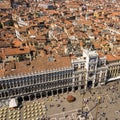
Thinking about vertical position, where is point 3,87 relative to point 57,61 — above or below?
below

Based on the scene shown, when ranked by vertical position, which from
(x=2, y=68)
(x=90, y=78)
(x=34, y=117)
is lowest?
(x=34, y=117)

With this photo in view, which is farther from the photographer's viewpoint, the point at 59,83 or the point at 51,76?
the point at 59,83

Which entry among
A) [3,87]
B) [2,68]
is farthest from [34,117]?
[2,68]

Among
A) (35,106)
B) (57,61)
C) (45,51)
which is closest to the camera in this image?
(35,106)

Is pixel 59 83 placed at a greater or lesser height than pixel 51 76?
lesser

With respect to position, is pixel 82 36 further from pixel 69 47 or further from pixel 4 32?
pixel 4 32

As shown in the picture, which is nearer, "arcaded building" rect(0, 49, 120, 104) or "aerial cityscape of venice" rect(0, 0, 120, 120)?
"aerial cityscape of venice" rect(0, 0, 120, 120)

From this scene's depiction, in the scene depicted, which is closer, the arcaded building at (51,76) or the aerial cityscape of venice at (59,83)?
the aerial cityscape of venice at (59,83)

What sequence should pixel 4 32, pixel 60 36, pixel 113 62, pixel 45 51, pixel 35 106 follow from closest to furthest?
pixel 35 106 → pixel 113 62 → pixel 45 51 → pixel 60 36 → pixel 4 32

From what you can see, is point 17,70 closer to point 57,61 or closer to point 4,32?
point 57,61

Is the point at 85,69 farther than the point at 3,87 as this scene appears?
Yes
